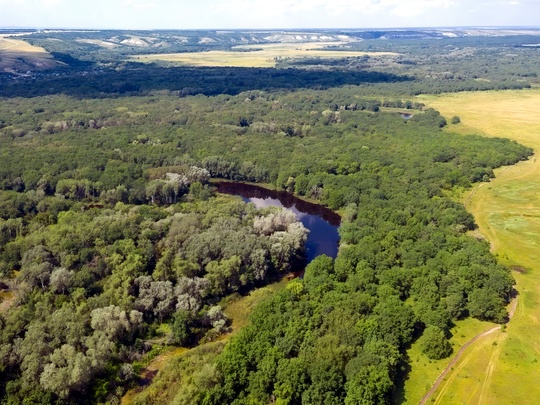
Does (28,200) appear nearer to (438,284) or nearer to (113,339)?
(113,339)

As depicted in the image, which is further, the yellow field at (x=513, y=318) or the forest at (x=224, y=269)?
the yellow field at (x=513, y=318)

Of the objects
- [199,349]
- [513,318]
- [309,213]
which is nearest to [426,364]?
[513,318]

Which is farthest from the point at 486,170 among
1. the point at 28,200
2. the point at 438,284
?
the point at 28,200

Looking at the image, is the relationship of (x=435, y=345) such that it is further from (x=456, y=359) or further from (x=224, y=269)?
(x=224, y=269)

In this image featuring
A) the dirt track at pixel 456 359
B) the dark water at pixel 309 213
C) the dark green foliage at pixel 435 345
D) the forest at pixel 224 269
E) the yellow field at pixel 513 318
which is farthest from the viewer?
the dark water at pixel 309 213

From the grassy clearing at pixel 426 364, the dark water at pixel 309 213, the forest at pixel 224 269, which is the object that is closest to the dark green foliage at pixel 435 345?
the forest at pixel 224 269

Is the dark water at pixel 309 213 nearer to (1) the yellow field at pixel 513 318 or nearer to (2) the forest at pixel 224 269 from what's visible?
(2) the forest at pixel 224 269

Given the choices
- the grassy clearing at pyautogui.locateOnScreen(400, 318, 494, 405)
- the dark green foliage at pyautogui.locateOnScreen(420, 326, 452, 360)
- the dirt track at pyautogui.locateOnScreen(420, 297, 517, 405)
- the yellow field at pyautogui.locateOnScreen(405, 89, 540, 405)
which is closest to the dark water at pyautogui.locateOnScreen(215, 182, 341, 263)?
the grassy clearing at pyautogui.locateOnScreen(400, 318, 494, 405)
